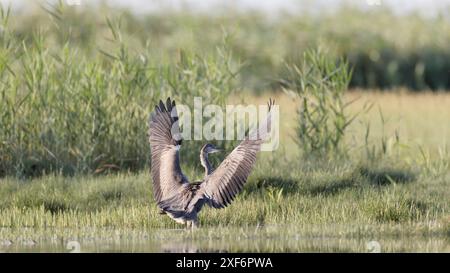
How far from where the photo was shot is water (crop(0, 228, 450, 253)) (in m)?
6.81

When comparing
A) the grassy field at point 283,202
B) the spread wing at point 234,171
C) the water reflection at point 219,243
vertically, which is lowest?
the water reflection at point 219,243

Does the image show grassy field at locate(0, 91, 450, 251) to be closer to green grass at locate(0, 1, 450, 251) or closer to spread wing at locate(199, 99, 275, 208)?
green grass at locate(0, 1, 450, 251)

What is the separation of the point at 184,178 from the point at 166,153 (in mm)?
275

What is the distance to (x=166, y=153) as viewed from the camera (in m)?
7.78

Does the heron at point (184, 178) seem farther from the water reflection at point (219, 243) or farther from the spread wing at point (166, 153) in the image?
the water reflection at point (219, 243)

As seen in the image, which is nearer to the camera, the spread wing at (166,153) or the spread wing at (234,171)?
the spread wing at (234,171)

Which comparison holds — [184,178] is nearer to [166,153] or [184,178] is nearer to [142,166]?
[166,153]

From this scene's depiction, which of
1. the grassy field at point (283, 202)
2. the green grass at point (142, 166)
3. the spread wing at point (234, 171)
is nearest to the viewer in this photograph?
the spread wing at point (234, 171)

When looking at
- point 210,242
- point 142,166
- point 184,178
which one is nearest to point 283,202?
point 184,178

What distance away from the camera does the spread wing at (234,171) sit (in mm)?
7273

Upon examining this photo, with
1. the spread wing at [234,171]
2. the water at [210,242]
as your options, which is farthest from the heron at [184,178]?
the water at [210,242]

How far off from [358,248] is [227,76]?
373 cm

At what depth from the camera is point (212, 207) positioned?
26.5ft
